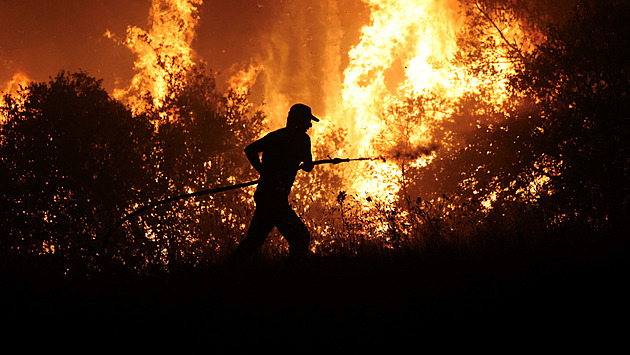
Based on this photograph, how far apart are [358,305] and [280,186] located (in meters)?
2.69

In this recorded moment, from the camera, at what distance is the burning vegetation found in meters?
8.22

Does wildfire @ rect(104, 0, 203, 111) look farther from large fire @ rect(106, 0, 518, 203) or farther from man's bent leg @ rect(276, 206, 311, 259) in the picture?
man's bent leg @ rect(276, 206, 311, 259)

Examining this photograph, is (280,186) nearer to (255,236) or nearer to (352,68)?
(255,236)

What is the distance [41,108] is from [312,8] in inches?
2491

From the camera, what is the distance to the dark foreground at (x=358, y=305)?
143 inches

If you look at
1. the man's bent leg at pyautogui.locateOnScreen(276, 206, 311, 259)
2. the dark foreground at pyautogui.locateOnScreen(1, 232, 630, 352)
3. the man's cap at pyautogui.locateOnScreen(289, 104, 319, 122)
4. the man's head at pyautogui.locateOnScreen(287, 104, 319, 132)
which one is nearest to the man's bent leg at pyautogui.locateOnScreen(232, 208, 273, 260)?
the man's bent leg at pyautogui.locateOnScreen(276, 206, 311, 259)

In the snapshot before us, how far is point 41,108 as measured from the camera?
82.8 ft

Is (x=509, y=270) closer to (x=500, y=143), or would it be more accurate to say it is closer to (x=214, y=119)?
(x=500, y=143)

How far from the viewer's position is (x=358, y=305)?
435 centimetres

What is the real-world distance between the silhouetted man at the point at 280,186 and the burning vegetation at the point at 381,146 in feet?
2.11

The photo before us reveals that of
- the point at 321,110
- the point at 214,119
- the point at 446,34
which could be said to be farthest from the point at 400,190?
the point at 321,110

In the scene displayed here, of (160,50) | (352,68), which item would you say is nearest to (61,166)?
(160,50)

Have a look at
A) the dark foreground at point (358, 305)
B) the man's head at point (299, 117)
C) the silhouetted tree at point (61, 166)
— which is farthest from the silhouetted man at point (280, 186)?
the silhouetted tree at point (61, 166)

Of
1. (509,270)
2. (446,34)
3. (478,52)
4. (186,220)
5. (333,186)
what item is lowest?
(509,270)
